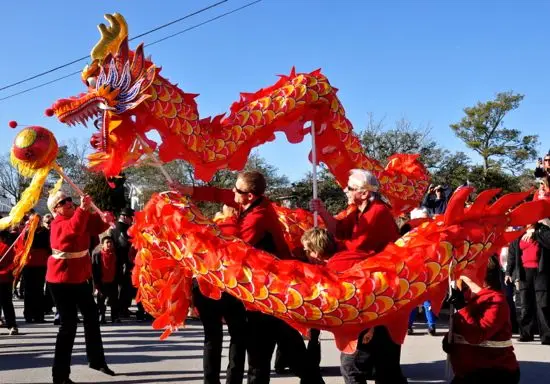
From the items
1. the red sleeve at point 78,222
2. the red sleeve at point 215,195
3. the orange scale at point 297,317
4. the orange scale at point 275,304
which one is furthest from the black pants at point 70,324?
the orange scale at point 297,317

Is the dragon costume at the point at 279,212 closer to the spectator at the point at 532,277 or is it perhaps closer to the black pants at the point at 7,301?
the spectator at the point at 532,277

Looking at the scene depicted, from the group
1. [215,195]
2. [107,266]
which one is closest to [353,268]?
[215,195]

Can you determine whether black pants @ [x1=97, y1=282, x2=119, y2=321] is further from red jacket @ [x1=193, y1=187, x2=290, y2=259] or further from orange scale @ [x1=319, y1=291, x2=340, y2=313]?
orange scale @ [x1=319, y1=291, x2=340, y2=313]

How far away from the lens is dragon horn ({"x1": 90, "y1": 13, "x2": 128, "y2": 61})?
198 inches

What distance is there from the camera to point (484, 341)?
12.8 feet

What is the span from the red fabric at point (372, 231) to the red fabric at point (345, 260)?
8cm

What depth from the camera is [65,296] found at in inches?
222

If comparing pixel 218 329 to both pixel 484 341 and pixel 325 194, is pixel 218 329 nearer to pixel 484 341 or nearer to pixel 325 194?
pixel 484 341

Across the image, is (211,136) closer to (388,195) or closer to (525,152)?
(388,195)

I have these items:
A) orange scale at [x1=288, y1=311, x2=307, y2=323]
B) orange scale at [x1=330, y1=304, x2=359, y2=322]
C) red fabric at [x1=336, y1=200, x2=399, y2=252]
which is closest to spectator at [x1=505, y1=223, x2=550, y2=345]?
red fabric at [x1=336, y1=200, x2=399, y2=252]

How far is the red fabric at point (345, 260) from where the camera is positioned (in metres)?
3.91

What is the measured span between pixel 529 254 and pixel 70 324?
5531mm

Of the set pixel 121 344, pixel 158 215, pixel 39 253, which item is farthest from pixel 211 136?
pixel 39 253

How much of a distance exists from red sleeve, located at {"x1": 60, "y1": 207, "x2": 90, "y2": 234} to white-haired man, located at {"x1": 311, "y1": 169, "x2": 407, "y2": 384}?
8.16 feet
